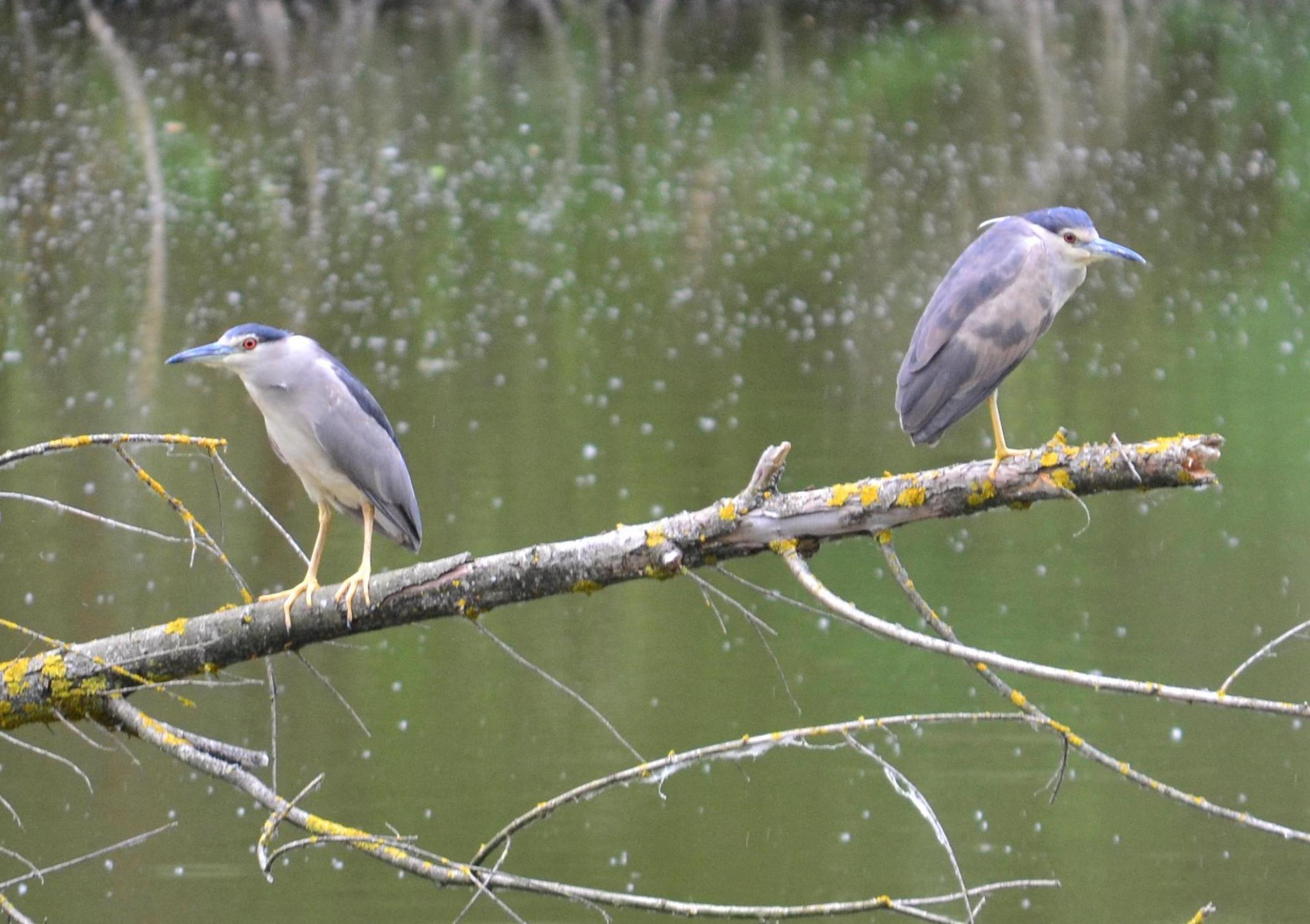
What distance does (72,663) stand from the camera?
2.80 m

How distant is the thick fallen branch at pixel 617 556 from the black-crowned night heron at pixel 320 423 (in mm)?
282

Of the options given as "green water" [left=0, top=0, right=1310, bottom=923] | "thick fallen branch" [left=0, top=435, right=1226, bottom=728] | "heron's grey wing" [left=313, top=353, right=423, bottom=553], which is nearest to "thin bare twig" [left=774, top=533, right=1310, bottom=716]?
"thick fallen branch" [left=0, top=435, right=1226, bottom=728]

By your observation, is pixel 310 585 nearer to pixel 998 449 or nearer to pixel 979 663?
pixel 979 663

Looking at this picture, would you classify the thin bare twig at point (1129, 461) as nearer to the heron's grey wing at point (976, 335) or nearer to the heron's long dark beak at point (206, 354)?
the heron's grey wing at point (976, 335)

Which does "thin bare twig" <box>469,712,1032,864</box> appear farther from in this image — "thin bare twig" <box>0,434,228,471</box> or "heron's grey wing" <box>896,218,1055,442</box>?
"heron's grey wing" <box>896,218,1055,442</box>

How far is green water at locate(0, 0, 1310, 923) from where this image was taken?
4734 mm

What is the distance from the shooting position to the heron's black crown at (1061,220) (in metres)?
3.83

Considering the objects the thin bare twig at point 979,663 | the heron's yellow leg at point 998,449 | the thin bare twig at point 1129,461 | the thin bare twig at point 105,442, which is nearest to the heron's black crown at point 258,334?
the thin bare twig at point 105,442

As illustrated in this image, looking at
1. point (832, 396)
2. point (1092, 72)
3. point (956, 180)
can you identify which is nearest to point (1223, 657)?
point (832, 396)

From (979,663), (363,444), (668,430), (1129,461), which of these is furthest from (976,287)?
(668,430)

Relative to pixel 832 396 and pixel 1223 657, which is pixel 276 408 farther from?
pixel 832 396

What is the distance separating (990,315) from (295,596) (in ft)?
5.41

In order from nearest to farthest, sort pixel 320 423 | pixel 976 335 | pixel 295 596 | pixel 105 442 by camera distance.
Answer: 1. pixel 105 442
2. pixel 295 596
3. pixel 320 423
4. pixel 976 335

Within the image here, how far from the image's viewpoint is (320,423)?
3314 millimetres
